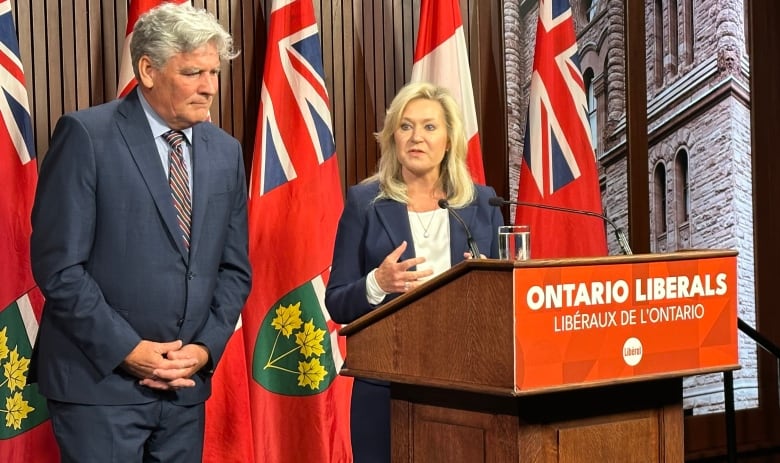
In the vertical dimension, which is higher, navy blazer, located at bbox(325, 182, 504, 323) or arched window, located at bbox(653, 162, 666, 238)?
arched window, located at bbox(653, 162, 666, 238)

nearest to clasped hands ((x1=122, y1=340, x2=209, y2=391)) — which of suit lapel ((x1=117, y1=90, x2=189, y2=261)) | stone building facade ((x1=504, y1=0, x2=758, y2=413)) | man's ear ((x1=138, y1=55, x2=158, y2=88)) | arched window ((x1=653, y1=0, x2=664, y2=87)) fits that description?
suit lapel ((x1=117, y1=90, x2=189, y2=261))

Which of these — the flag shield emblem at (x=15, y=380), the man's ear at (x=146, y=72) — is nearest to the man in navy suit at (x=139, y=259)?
the man's ear at (x=146, y=72)

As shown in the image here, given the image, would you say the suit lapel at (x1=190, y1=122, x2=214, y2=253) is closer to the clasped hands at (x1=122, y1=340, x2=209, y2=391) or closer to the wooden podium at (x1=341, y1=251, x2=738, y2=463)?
the clasped hands at (x1=122, y1=340, x2=209, y2=391)

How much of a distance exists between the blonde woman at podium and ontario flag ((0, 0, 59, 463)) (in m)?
1.13

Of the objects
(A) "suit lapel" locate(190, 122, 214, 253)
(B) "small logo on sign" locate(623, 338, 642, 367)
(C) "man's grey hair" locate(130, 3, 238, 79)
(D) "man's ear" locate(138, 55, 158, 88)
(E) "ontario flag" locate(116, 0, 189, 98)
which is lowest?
(B) "small logo on sign" locate(623, 338, 642, 367)

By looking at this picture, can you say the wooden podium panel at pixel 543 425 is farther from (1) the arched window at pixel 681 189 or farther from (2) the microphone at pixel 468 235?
(1) the arched window at pixel 681 189

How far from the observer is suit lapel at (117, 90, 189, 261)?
7.71 feet

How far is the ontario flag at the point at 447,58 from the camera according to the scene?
4.11 m

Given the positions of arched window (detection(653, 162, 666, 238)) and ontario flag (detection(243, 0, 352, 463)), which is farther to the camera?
arched window (detection(653, 162, 666, 238))

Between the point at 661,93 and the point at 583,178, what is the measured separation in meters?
1.08

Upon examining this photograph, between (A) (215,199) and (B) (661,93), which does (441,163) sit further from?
(B) (661,93)

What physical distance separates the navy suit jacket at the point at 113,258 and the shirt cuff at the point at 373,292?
38cm

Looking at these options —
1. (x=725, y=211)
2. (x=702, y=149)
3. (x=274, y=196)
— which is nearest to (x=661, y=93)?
(x=702, y=149)

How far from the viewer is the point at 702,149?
16.9 ft
